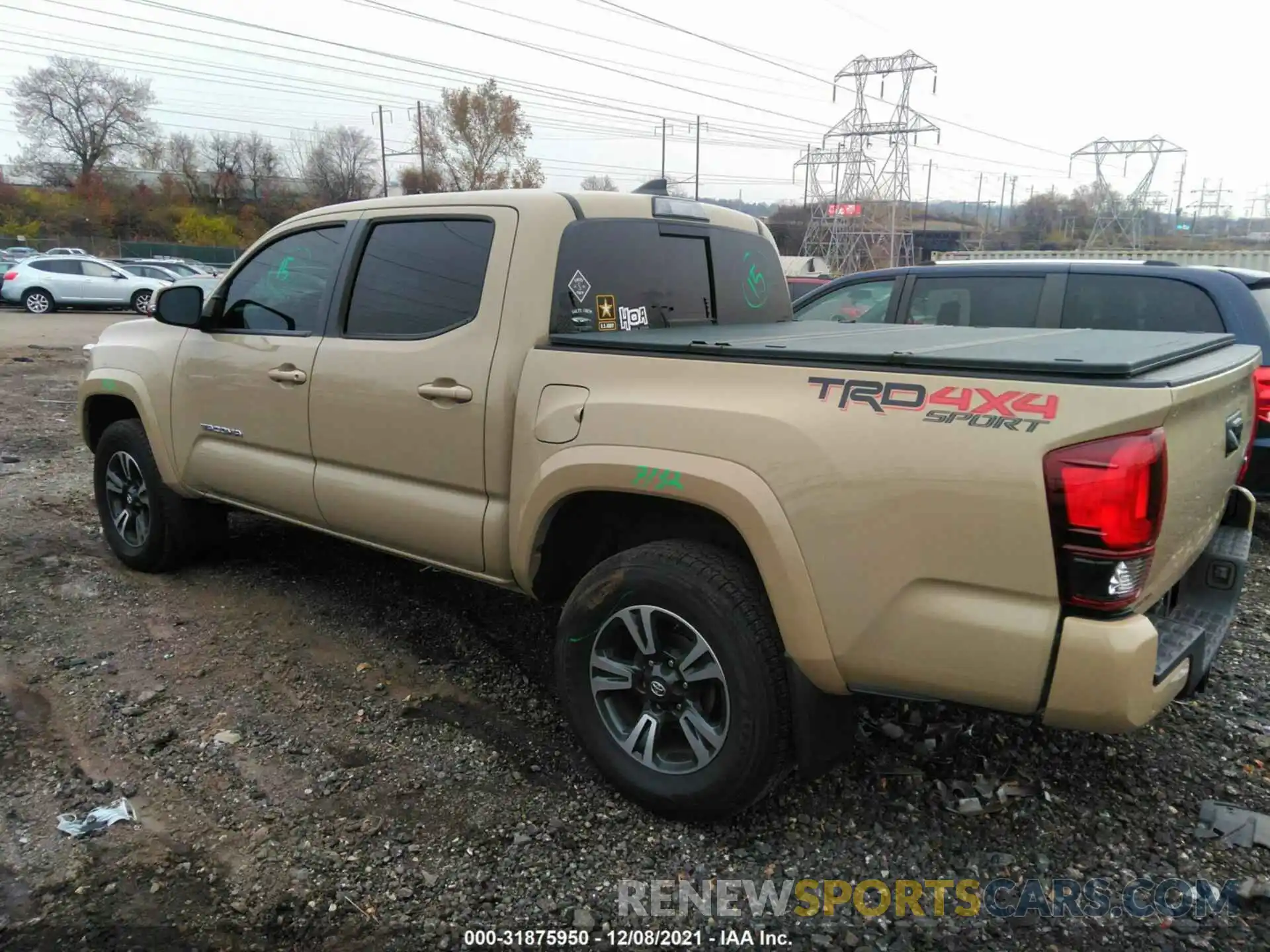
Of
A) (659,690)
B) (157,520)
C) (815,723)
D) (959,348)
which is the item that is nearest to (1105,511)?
(959,348)

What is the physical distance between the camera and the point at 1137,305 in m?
5.50

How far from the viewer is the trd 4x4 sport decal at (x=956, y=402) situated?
2.12 metres

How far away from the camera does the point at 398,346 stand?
11.6 ft

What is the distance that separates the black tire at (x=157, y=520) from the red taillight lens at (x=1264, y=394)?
582 centimetres

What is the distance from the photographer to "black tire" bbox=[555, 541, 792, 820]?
8.52 ft

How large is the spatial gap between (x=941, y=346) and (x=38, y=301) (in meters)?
28.2

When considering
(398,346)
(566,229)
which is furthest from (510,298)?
(398,346)

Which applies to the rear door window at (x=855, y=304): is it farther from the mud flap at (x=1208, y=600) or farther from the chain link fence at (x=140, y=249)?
the chain link fence at (x=140, y=249)

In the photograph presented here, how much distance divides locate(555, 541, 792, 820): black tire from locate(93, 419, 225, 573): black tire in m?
2.79

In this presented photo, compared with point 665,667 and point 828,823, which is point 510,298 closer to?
point 665,667

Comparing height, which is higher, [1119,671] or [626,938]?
[1119,671]

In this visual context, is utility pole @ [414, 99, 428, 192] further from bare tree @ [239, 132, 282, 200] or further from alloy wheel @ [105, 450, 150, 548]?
alloy wheel @ [105, 450, 150, 548]

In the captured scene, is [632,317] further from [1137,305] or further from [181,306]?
[1137,305]

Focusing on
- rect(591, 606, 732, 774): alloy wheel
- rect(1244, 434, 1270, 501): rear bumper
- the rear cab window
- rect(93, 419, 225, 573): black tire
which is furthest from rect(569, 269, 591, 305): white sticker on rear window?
rect(1244, 434, 1270, 501): rear bumper
